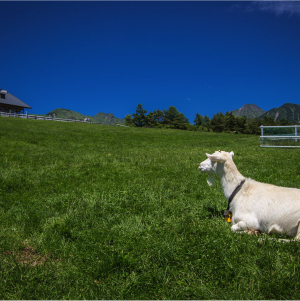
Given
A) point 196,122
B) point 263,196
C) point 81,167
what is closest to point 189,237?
point 263,196

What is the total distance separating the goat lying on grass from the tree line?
3431 inches

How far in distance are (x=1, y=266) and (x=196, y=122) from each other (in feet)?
407

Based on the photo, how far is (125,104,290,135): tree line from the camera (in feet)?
315

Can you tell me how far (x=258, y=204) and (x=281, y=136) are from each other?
17.9 metres

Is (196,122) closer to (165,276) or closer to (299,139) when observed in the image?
(299,139)

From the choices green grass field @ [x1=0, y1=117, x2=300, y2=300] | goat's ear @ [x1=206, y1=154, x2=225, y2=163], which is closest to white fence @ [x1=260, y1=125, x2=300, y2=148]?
green grass field @ [x1=0, y1=117, x2=300, y2=300]

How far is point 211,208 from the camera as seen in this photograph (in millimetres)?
5707

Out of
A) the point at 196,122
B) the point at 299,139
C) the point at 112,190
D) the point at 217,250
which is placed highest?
the point at 196,122

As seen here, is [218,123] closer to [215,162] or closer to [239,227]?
[215,162]

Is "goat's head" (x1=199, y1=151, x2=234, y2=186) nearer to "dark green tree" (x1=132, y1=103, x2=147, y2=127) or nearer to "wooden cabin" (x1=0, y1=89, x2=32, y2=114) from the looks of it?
"wooden cabin" (x1=0, y1=89, x2=32, y2=114)

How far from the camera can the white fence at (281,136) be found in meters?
18.7

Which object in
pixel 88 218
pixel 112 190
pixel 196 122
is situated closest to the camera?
pixel 88 218

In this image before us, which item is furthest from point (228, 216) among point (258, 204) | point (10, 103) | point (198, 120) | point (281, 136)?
point (198, 120)

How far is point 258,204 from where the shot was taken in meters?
4.18
